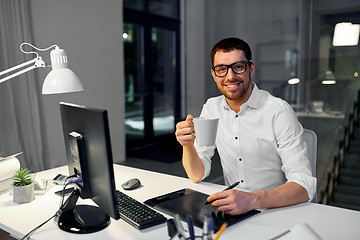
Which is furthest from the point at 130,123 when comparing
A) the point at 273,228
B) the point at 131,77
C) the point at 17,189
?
the point at 273,228

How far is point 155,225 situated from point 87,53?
3.45m

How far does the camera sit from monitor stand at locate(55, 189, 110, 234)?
1.11m

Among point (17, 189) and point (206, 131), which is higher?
point (206, 131)

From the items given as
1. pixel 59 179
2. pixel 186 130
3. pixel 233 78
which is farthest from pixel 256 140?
pixel 59 179

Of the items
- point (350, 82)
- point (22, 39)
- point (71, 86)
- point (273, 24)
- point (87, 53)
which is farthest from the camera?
point (87, 53)

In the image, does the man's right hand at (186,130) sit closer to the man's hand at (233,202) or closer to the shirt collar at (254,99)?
the man's hand at (233,202)

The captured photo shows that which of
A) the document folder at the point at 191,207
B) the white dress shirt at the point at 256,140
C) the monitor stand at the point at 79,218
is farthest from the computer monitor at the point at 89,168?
the white dress shirt at the point at 256,140

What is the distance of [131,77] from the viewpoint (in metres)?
5.45

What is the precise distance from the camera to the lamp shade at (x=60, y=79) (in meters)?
1.33

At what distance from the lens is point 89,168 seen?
1105mm

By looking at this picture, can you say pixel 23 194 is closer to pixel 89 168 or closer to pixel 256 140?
pixel 89 168

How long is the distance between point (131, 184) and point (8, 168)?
0.55m

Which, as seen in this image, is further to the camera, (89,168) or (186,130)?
(186,130)

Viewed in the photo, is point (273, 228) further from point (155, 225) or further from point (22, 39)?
point (22, 39)
